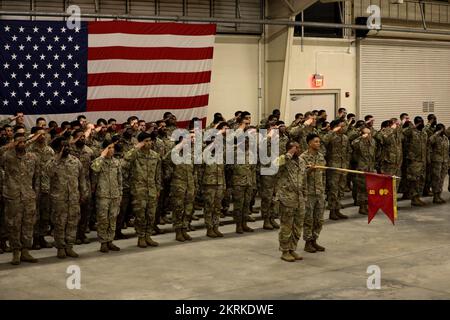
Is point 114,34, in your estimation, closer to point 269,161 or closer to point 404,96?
point 269,161

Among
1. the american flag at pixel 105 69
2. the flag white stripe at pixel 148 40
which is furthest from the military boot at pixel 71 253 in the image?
the flag white stripe at pixel 148 40

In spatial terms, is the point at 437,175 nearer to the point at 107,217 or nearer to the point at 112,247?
the point at 112,247

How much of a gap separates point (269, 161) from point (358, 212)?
2270 mm

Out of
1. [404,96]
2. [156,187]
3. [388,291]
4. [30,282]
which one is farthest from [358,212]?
[404,96]

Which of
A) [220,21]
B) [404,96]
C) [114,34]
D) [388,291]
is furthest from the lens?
[404,96]

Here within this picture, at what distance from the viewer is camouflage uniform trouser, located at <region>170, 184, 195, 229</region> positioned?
1074 cm

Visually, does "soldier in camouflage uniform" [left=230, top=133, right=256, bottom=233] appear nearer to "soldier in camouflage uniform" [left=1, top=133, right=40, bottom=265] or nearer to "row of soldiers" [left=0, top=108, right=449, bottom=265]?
"row of soldiers" [left=0, top=108, right=449, bottom=265]

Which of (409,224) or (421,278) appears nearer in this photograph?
(421,278)

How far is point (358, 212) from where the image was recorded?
1333cm

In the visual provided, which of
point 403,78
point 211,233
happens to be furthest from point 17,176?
point 403,78

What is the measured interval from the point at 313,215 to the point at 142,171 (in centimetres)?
249

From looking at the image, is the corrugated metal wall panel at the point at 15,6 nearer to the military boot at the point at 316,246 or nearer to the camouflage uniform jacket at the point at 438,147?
the military boot at the point at 316,246

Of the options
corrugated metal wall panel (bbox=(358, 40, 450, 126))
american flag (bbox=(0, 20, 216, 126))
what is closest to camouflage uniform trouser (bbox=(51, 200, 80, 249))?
american flag (bbox=(0, 20, 216, 126))

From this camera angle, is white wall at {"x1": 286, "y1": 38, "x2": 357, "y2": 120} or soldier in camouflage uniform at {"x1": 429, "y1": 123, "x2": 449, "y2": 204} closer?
soldier in camouflage uniform at {"x1": 429, "y1": 123, "x2": 449, "y2": 204}
